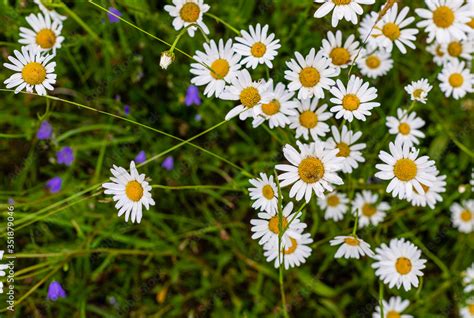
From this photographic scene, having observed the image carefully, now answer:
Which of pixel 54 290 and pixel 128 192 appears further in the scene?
pixel 54 290

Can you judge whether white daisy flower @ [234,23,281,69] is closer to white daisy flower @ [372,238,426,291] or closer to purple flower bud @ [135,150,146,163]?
purple flower bud @ [135,150,146,163]

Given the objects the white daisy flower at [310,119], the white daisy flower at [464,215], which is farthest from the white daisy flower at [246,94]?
the white daisy flower at [464,215]

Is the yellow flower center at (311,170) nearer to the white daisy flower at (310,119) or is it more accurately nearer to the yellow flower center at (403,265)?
the white daisy flower at (310,119)

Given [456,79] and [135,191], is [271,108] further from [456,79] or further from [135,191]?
[456,79]

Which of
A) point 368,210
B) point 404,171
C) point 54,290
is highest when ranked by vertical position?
point 368,210

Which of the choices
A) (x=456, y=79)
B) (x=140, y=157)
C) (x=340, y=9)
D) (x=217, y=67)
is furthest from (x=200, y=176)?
(x=456, y=79)

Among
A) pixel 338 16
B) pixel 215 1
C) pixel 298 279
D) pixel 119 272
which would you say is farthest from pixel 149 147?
pixel 338 16

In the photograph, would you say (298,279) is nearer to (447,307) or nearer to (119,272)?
(447,307)
